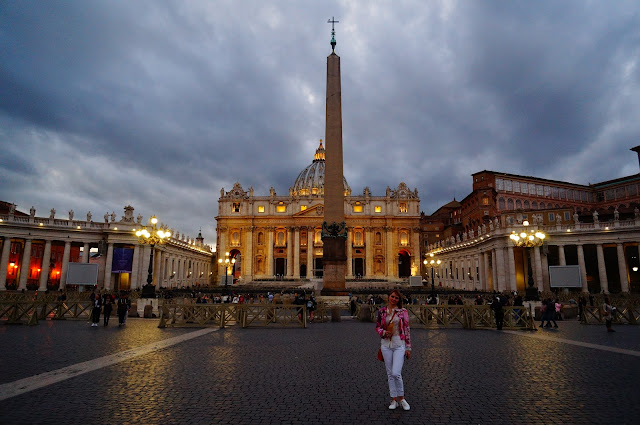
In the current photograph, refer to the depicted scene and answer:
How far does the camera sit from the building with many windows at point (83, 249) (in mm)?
38844

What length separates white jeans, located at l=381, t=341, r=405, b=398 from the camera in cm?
500

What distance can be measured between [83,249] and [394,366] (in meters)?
48.7

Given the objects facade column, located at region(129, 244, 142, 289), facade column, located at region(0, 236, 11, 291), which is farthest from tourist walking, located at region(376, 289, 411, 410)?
facade column, located at region(0, 236, 11, 291)

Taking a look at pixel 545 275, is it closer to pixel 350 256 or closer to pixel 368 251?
pixel 368 251

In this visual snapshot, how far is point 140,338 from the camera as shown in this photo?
1147cm

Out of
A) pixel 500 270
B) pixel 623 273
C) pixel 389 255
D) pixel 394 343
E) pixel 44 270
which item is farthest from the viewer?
pixel 389 255

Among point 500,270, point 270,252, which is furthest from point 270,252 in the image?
point 500,270

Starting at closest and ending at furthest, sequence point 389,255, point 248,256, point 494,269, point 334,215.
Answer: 1. point 334,215
2. point 494,269
3. point 389,255
4. point 248,256

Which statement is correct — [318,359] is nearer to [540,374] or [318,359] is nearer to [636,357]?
[540,374]

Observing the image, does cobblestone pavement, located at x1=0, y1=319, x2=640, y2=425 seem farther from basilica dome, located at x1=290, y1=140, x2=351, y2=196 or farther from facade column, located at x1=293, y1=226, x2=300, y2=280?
basilica dome, located at x1=290, y1=140, x2=351, y2=196

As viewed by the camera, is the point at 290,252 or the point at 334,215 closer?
the point at 334,215

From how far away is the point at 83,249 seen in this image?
4400cm

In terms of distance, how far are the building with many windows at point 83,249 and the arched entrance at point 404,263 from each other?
46.0 m

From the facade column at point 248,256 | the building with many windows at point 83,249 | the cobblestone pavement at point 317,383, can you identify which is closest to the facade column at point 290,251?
the facade column at point 248,256
